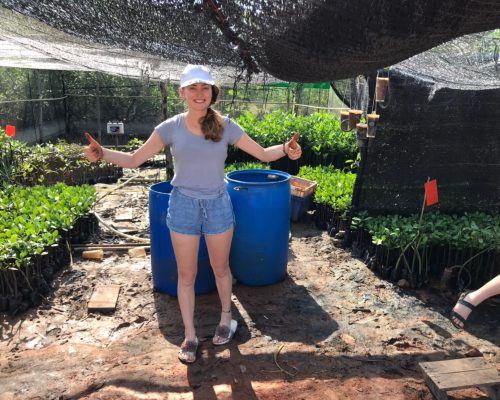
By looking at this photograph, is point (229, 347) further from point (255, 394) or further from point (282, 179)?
point (282, 179)

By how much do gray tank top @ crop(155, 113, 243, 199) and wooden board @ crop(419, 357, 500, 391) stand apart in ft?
5.71

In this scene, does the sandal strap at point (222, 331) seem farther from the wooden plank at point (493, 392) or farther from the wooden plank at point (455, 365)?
the wooden plank at point (493, 392)

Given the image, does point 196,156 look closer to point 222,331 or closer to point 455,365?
point 222,331

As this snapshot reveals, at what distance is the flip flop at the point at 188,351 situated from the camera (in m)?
2.72

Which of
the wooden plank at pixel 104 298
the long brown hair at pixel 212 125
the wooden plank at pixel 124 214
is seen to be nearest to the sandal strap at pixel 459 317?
the long brown hair at pixel 212 125

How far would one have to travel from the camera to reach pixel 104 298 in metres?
3.54

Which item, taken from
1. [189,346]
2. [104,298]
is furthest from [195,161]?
[104,298]

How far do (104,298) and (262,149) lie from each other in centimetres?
197

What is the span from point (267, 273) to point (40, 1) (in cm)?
267

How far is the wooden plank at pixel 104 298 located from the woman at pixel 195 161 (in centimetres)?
100

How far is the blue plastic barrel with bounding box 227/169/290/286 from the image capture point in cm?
349

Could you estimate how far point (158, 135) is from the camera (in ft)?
8.04

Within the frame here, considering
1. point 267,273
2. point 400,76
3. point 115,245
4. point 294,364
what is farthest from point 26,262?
point 400,76

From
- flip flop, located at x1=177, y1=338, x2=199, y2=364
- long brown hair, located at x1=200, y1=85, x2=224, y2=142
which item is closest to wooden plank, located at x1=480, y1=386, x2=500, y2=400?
flip flop, located at x1=177, y1=338, x2=199, y2=364
